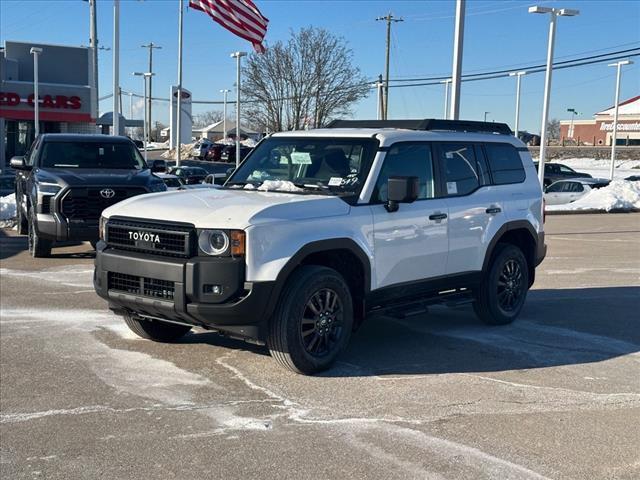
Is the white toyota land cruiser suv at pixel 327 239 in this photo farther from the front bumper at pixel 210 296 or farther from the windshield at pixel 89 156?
the windshield at pixel 89 156

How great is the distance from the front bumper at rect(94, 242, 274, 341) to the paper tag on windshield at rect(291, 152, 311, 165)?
1.69m

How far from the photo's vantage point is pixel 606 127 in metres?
100

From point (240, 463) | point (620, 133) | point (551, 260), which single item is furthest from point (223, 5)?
point (620, 133)

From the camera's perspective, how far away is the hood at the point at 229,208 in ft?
18.3

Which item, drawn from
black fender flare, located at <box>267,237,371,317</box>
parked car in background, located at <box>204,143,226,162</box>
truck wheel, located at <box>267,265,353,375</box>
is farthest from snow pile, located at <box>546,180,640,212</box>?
parked car in background, located at <box>204,143,226,162</box>

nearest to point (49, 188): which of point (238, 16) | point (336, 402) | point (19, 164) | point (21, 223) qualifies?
point (19, 164)

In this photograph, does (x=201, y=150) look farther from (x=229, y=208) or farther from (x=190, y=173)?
(x=229, y=208)

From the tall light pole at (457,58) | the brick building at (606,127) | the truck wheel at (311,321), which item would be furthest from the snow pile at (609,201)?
the brick building at (606,127)

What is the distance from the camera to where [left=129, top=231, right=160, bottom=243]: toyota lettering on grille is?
582 centimetres

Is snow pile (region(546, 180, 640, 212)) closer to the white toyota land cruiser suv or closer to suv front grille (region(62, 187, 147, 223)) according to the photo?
suv front grille (region(62, 187, 147, 223))

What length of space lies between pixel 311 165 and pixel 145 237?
168 centimetres

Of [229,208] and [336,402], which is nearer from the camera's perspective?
[336,402]

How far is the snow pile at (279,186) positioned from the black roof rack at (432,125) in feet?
Result: 4.71

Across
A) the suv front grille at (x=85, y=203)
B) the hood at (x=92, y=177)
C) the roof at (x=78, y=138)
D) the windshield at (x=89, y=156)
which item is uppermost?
the roof at (x=78, y=138)
